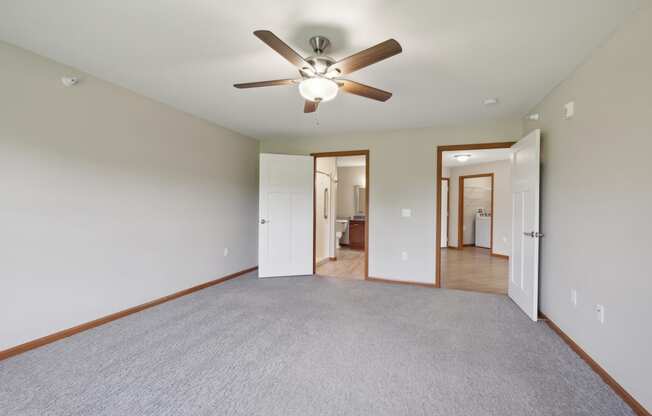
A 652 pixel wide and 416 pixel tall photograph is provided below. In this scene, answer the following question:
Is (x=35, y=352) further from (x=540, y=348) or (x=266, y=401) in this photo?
(x=540, y=348)

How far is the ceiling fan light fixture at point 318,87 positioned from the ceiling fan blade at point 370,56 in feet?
0.33

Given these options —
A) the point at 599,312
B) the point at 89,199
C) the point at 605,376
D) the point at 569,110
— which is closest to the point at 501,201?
the point at 569,110

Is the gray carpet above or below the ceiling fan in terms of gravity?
below

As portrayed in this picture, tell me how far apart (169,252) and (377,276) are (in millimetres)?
2832

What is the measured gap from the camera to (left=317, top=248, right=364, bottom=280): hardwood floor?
15.6 ft

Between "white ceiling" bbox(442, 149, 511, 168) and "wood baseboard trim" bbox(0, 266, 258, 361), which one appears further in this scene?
"white ceiling" bbox(442, 149, 511, 168)

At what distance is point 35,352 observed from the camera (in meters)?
2.17

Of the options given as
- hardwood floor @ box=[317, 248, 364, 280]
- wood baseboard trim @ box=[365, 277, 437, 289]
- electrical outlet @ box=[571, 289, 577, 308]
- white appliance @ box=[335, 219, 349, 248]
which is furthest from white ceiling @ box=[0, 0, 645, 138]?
white appliance @ box=[335, 219, 349, 248]

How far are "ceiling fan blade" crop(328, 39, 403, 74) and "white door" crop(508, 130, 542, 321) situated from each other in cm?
202

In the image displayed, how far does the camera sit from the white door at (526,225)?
2.80 m

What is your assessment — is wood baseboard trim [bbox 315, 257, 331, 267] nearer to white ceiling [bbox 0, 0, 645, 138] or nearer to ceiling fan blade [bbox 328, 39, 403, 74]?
white ceiling [bbox 0, 0, 645, 138]

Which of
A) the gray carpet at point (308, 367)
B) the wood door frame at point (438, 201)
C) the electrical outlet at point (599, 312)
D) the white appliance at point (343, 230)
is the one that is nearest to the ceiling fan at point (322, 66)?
the gray carpet at point (308, 367)

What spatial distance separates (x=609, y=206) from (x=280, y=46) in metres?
2.33

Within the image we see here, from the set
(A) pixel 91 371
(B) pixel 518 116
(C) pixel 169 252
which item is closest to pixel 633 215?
(B) pixel 518 116
